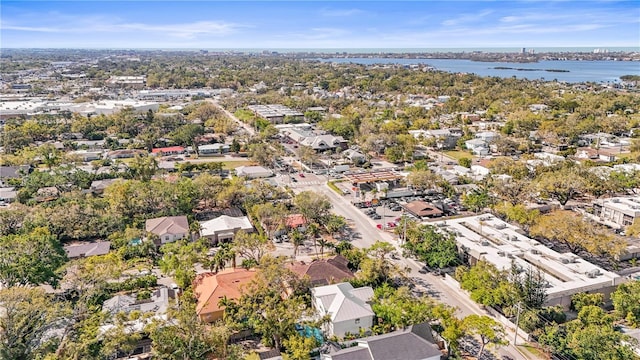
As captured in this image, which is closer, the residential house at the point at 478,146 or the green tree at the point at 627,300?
the green tree at the point at 627,300

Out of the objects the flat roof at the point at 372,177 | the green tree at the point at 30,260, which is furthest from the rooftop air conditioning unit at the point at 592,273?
the green tree at the point at 30,260

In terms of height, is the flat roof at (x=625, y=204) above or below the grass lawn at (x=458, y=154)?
above

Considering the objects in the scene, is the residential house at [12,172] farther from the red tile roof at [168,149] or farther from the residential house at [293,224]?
the residential house at [293,224]

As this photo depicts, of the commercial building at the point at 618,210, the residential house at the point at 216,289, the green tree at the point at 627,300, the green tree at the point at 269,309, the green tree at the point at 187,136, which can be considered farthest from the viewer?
the green tree at the point at 187,136

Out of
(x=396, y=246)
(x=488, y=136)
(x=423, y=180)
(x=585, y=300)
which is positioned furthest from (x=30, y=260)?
(x=488, y=136)

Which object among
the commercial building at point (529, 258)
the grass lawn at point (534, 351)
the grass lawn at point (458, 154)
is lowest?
the grass lawn at point (534, 351)

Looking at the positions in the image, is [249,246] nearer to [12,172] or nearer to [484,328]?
[484,328]
